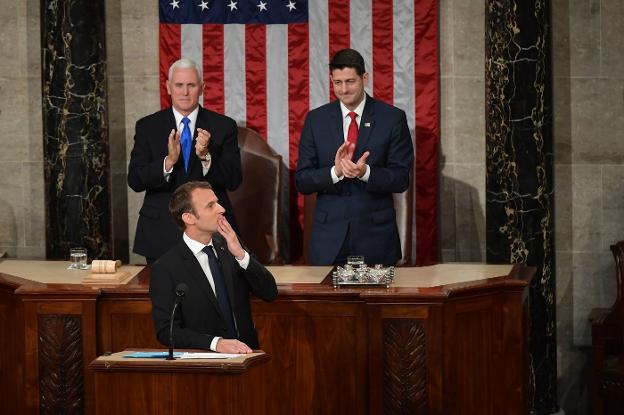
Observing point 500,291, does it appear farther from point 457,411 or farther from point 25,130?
point 25,130

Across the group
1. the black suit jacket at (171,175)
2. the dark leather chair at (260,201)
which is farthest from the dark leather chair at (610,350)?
the black suit jacket at (171,175)

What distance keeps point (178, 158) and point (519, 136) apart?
7.79ft

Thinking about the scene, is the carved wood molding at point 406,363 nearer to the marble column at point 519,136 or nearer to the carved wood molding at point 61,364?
the carved wood molding at point 61,364

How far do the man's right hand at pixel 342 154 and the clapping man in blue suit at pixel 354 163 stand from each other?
9 centimetres

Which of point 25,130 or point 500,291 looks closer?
point 500,291

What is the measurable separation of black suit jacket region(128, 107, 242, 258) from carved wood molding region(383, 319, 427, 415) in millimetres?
1482

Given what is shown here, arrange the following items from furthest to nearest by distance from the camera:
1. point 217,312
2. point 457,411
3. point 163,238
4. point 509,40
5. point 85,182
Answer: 1. point 85,182
2. point 509,40
3. point 163,238
4. point 457,411
5. point 217,312

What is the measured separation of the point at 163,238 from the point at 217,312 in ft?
6.84

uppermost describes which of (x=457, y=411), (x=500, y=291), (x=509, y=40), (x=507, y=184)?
(x=509, y=40)

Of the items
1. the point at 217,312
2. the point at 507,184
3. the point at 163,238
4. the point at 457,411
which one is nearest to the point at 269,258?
the point at 163,238

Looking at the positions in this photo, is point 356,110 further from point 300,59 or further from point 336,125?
point 300,59

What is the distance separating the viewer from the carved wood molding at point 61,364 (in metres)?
7.14

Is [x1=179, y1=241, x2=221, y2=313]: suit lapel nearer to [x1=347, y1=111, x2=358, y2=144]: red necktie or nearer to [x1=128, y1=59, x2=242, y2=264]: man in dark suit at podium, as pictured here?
[x1=128, y1=59, x2=242, y2=264]: man in dark suit at podium

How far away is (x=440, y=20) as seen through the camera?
9.39 m
